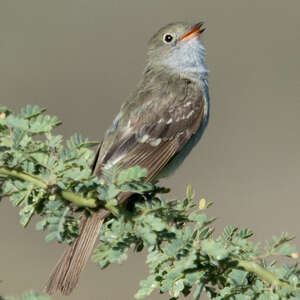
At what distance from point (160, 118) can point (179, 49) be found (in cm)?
115

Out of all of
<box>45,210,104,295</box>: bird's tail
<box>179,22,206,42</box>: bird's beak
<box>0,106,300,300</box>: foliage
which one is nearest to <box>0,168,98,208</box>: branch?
<box>0,106,300,300</box>: foliage

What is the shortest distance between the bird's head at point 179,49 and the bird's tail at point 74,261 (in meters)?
2.39

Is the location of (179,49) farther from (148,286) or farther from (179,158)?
(148,286)

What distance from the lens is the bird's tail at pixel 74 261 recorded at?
3426mm

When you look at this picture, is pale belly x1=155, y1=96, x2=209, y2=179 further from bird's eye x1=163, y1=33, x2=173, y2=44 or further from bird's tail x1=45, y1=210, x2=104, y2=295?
bird's tail x1=45, y1=210, x2=104, y2=295

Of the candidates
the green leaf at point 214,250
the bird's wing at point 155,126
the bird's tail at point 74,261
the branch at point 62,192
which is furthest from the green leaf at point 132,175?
the bird's wing at point 155,126

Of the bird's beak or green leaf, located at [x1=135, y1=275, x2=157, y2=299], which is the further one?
the bird's beak

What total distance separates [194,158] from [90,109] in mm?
2030

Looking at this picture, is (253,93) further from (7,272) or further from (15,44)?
(7,272)

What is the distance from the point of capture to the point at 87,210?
2.45 metres

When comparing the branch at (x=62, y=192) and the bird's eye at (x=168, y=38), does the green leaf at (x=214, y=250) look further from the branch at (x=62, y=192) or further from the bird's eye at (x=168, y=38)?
the bird's eye at (x=168, y=38)

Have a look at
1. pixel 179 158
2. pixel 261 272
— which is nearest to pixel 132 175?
pixel 261 272

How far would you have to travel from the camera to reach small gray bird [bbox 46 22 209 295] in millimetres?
4155

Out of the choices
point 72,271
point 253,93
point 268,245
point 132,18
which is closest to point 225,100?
point 253,93
